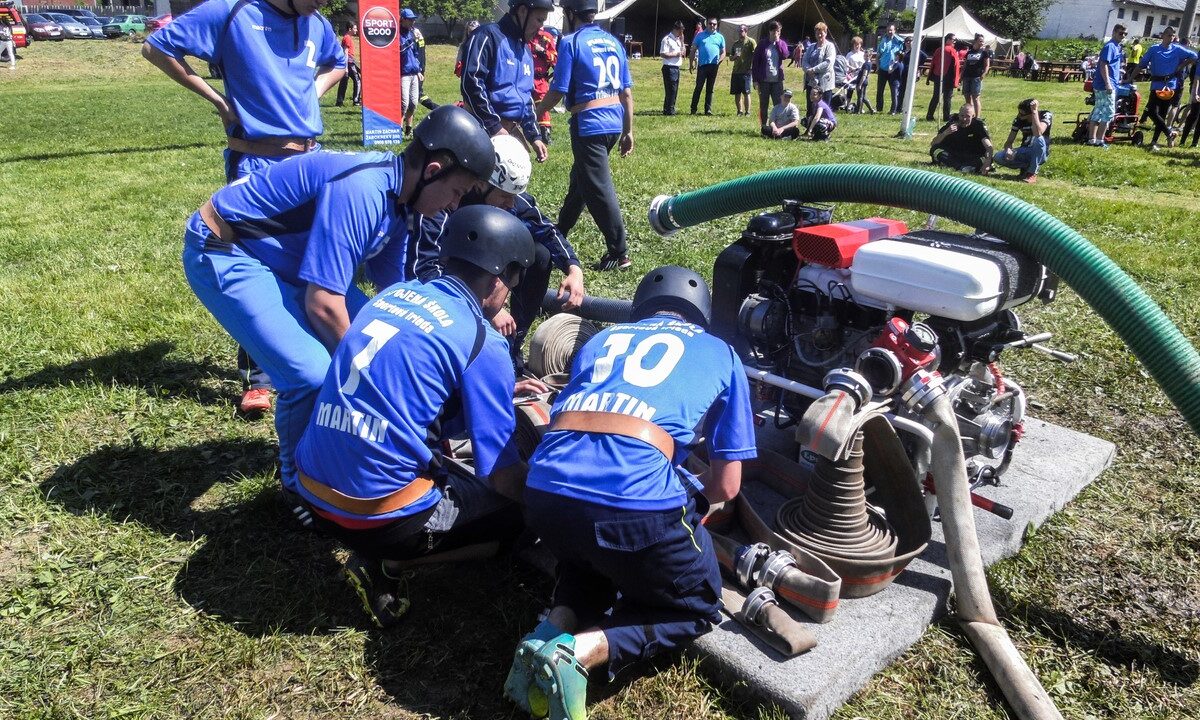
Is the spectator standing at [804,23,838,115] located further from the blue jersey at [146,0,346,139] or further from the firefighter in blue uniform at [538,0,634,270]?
the blue jersey at [146,0,346,139]

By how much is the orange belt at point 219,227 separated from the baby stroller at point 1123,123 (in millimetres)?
17666

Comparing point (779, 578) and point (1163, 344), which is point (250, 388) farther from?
point (1163, 344)

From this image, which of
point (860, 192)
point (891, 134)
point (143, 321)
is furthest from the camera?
point (891, 134)

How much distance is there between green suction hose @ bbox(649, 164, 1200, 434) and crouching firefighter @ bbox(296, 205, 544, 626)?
1.51m

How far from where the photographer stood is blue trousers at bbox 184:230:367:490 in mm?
3760

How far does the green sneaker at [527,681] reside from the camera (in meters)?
2.75

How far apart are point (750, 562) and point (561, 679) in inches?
38.1

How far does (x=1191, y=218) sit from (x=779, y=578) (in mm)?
9404

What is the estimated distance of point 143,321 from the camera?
6363 mm

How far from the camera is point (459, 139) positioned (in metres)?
3.55

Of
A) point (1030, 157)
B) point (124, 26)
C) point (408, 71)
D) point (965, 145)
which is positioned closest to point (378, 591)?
point (1030, 157)

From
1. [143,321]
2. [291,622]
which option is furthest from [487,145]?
[143,321]

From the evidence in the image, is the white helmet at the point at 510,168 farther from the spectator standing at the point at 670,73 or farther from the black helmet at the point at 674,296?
the spectator standing at the point at 670,73

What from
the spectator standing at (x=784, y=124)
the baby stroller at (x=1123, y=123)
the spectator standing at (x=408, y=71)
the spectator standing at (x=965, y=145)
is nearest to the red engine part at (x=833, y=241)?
the spectator standing at (x=965, y=145)
